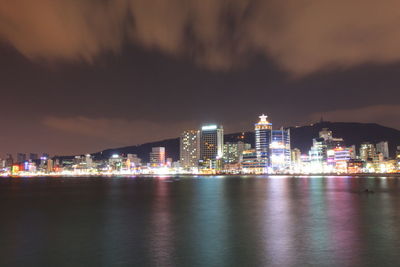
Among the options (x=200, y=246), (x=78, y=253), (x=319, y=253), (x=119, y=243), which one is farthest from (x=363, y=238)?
(x=78, y=253)

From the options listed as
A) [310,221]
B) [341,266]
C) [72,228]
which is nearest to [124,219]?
[72,228]

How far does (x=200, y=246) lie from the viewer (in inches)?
1019

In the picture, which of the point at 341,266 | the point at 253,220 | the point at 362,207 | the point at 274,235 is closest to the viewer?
the point at 341,266

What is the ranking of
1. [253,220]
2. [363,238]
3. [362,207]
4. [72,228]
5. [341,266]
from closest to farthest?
[341,266] < [363,238] < [72,228] < [253,220] < [362,207]

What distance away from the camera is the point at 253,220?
38.0 metres

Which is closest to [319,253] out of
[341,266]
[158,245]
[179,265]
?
[341,266]

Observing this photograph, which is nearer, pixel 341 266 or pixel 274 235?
pixel 341 266

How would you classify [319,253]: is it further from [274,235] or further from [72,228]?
[72,228]

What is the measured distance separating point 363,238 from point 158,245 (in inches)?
595

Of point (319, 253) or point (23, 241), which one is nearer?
point (319, 253)

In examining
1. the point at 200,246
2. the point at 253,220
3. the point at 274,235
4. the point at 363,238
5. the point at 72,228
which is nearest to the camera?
the point at 200,246

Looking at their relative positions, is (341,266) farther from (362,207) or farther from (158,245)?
(362,207)

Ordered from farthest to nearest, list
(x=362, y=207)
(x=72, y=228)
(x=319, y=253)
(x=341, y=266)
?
(x=362, y=207)
(x=72, y=228)
(x=319, y=253)
(x=341, y=266)

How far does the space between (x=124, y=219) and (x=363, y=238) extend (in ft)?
78.3
